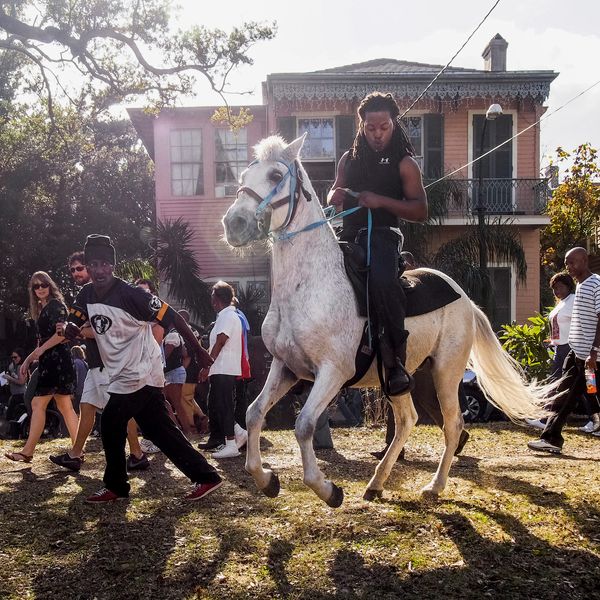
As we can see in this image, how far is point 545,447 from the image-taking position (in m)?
8.49

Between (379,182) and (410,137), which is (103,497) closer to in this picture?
(379,182)

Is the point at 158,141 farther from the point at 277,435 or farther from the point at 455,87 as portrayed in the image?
the point at 277,435

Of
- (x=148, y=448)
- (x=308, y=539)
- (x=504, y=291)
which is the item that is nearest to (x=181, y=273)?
(x=504, y=291)

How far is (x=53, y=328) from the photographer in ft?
26.2

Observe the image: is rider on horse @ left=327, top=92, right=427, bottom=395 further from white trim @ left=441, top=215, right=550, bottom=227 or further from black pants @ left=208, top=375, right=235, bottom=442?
white trim @ left=441, top=215, right=550, bottom=227

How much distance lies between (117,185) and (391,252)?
2931cm

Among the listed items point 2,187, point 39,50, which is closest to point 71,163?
point 2,187

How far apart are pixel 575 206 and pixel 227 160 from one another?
485 inches

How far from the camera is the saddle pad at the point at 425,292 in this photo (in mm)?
5711

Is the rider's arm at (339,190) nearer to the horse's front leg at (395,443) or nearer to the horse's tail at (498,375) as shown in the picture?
the horse's front leg at (395,443)

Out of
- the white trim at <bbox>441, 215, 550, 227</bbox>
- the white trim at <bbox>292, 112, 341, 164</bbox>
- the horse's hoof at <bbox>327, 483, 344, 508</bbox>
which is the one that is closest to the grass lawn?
the horse's hoof at <bbox>327, 483, 344, 508</bbox>

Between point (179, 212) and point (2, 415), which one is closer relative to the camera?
point (2, 415)

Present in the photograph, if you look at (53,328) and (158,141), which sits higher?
(158,141)

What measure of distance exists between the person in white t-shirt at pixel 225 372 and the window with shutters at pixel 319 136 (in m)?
13.4
